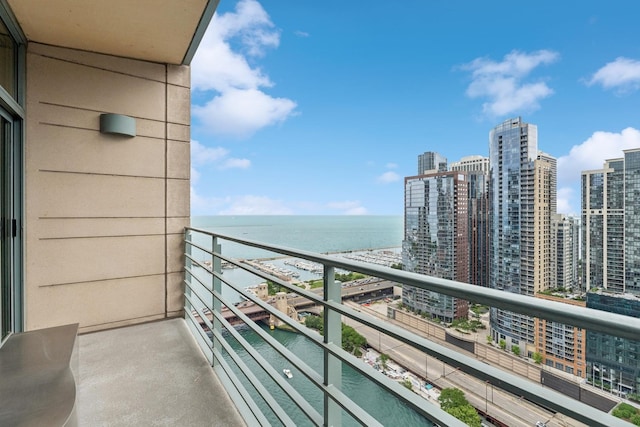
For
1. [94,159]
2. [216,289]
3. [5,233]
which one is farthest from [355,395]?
[94,159]

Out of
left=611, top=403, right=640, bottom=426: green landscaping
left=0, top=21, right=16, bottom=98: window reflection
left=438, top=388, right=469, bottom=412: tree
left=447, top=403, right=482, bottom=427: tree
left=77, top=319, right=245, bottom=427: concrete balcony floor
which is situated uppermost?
left=0, top=21, right=16, bottom=98: window reflection

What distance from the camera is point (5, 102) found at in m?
2.06

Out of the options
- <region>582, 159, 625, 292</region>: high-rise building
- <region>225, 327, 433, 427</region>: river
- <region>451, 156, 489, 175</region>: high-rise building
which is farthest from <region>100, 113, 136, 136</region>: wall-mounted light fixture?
<region>451, 156, 489, 175</region>: high-rise building

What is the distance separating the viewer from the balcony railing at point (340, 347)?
0.48 metres

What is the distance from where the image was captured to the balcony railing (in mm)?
477

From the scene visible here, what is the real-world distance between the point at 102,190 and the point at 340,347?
2719mm

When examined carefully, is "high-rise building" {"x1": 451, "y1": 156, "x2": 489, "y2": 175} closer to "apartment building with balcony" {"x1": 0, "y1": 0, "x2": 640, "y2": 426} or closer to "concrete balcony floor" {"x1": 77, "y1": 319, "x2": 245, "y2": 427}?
"apartment building with balcony" {"x1": 0, "y1": 0, "x2": 640, "y2": 426}

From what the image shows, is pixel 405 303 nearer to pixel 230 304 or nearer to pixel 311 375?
pixel 311 375

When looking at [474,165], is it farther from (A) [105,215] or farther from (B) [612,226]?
(A) [105,215]

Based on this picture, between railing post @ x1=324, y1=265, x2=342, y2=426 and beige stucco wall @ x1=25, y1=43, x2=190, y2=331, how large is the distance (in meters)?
2.54

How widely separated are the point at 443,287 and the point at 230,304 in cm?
138

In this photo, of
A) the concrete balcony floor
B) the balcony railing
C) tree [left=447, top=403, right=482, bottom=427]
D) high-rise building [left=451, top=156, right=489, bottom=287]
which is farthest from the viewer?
high-rise building [left=451, top=156, right=489, bottom=287]

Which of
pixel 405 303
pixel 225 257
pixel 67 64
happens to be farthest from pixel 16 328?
pixel 405 303

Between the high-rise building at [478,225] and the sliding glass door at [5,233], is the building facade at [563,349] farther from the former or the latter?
the sliding glass door at [5,233]
